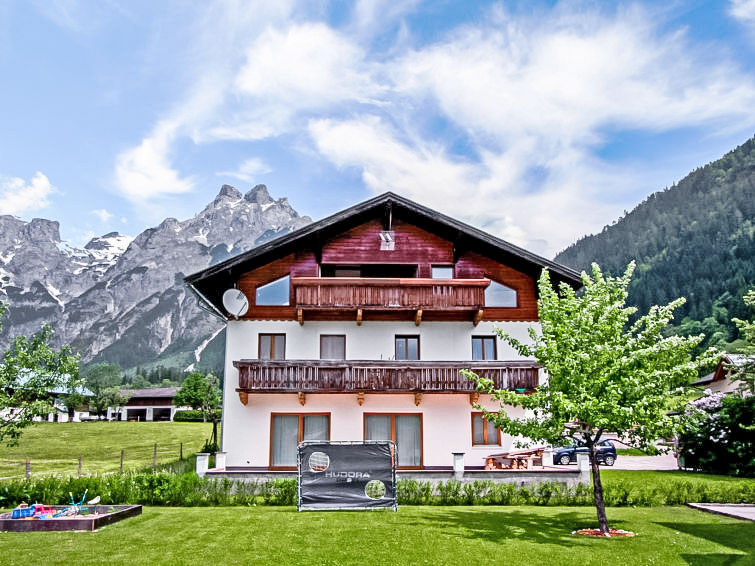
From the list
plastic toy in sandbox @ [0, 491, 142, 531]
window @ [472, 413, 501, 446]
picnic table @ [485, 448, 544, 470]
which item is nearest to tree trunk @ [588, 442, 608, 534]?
picnic table @ [485, 448, 544, 470]

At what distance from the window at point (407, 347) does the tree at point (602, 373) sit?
10740mm

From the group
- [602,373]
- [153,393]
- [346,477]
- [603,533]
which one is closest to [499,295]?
[346,477]

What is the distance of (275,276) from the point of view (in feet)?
92.5

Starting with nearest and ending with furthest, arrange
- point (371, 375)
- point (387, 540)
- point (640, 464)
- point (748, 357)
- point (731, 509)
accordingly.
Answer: point (387, 540) < point (731, 509) < point (371, 375) < point (748, 357) < point (640, 464)

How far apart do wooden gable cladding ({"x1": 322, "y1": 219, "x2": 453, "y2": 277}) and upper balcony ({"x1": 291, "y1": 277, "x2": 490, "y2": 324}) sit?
5.90 ft

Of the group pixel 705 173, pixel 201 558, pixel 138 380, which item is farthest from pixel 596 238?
pixel 201 558

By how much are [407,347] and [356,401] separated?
316cm

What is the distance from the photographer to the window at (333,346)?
2767 centimetres

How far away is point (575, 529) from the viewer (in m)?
16.5

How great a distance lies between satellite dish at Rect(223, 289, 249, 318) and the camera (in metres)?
27.3

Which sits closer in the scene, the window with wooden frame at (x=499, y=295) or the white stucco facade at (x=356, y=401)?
the white stucco facade at (x=356, y=401)

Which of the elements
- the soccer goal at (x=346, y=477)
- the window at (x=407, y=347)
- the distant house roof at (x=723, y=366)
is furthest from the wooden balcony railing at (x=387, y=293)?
the distant house roof at (x=723, y=366)

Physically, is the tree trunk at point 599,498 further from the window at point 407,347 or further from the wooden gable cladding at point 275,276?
the wooden gable cladding at point 275,276

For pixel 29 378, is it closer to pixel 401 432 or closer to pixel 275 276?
pixel 275 276
